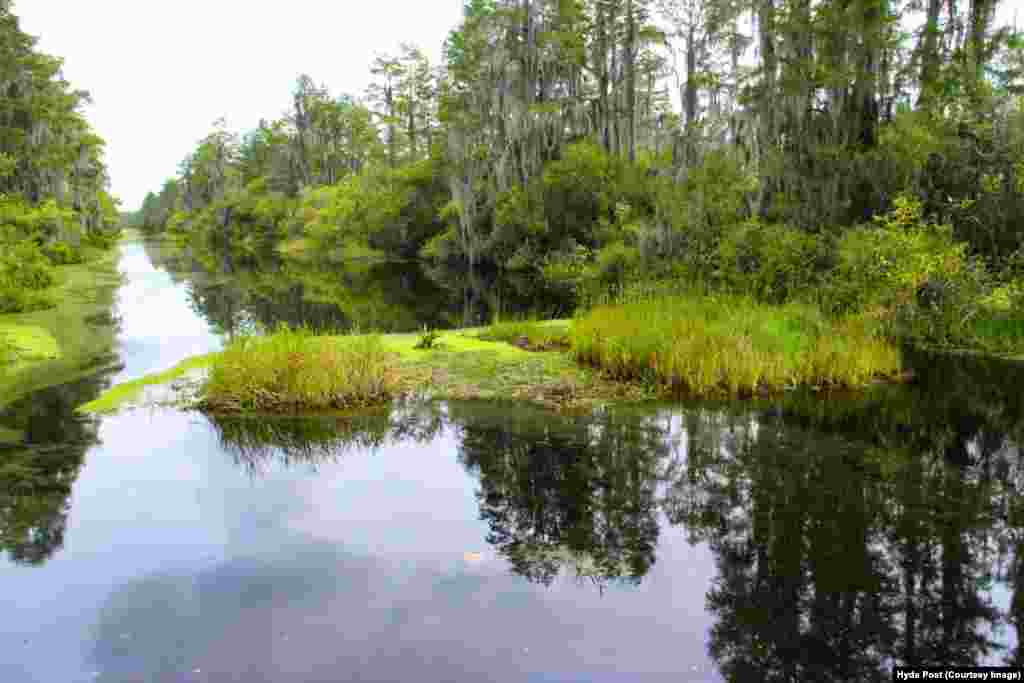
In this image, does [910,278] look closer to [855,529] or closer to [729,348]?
[729,348]

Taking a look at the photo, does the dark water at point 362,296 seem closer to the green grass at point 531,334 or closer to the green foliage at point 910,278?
the green grass at point 531,334

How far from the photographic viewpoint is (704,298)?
44.7ft

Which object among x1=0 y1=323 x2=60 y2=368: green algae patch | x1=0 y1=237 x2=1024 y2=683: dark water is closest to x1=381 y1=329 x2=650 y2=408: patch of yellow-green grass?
x1=0 y1=237 x2=1024 y2=683: dark water

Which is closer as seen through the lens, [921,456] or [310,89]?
[921,456]

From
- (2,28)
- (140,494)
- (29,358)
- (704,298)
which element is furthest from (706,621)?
(2,28)

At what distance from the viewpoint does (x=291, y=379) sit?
35.0 feet

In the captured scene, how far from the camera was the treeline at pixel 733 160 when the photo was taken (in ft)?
48.6

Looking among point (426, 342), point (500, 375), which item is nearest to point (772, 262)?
point (500, 375)

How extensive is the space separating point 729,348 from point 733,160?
10.9m

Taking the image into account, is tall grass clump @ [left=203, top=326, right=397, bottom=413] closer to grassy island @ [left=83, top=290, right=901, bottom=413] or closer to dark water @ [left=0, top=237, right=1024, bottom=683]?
grassy island @ [left=83, top=290, right=901, bottom=413]

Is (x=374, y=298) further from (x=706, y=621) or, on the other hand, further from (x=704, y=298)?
(x=706, y=621)

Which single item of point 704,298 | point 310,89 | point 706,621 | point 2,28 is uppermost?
point 310,89

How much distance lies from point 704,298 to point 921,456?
19.1ft

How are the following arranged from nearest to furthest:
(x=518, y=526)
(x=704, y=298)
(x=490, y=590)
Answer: (x=490, y=590)
(x=518, y=526)
(x=704, y=298)
